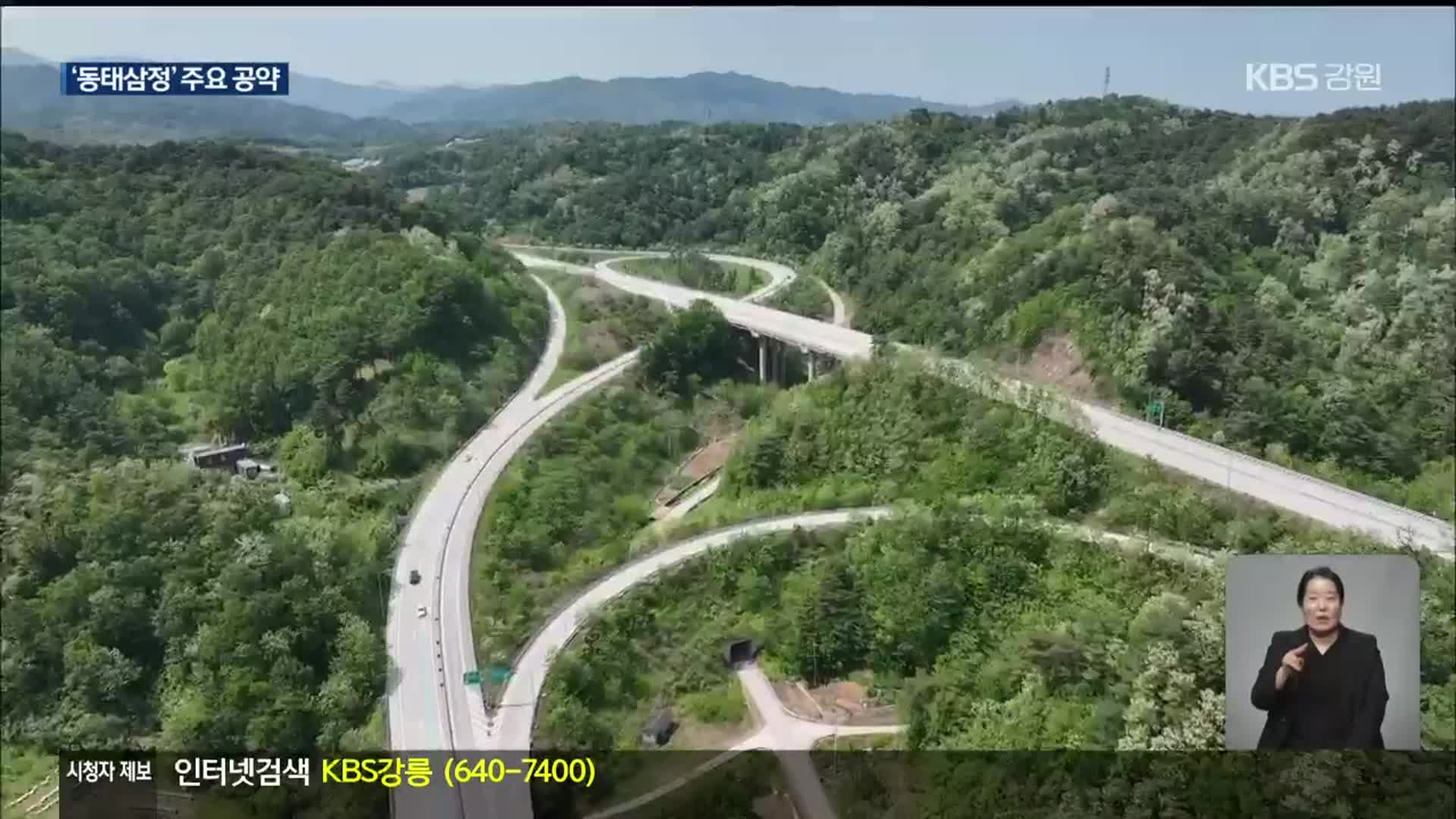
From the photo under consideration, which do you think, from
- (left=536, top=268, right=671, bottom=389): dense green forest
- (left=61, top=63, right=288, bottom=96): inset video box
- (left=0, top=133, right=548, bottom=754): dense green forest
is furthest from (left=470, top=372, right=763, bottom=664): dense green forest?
(left=61, top=63, right=288, bottom=96): inset video box

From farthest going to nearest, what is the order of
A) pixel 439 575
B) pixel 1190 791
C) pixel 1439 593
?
pixel 439 575 < pixel 1439 593 < pixel 1190 791

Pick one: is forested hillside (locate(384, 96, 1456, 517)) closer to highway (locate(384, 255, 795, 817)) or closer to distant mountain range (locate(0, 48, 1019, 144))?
distant mountain range (locate(0, 48, 1019, 144))

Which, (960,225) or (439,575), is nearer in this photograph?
(439,575)

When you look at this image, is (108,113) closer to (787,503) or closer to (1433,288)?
(787,503)

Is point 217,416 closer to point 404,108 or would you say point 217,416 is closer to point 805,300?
point 404,108

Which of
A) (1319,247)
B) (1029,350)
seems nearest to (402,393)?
(1029,350)

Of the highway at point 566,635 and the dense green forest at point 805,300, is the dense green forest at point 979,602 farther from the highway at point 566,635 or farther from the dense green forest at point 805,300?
the dense green forest at point 805,300
